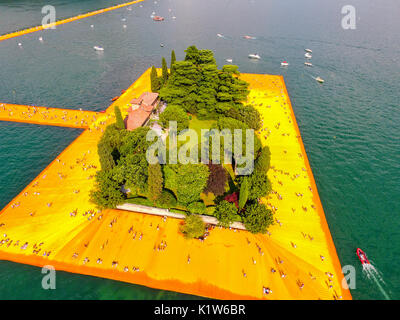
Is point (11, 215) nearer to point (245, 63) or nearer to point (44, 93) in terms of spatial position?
point (44, 93)

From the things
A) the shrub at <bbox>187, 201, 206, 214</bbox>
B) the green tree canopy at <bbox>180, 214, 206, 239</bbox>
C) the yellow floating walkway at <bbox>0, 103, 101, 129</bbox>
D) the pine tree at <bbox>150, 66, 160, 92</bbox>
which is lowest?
the green tree canopy at <bbox>180, 214, 206, 239</bbox>

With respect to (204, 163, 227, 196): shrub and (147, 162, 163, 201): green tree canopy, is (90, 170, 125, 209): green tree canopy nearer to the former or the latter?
(147, 162, 163, 201): green tree canopy

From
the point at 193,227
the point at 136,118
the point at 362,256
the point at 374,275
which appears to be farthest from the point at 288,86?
the point at 193,227

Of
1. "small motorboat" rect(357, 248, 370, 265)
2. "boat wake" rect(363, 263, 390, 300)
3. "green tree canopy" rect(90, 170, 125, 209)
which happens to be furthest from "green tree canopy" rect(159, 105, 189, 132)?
"boat wake" rect(363, 263, 390, 300)

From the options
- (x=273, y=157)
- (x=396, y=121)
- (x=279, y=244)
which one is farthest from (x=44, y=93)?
(x=396, y=121)

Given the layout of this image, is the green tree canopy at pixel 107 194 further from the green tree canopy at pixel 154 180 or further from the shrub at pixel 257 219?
the shrub at pixel 257 219

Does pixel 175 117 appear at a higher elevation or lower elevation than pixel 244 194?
higher

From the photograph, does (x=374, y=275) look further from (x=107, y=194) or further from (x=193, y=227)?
(x=107, y=194)
